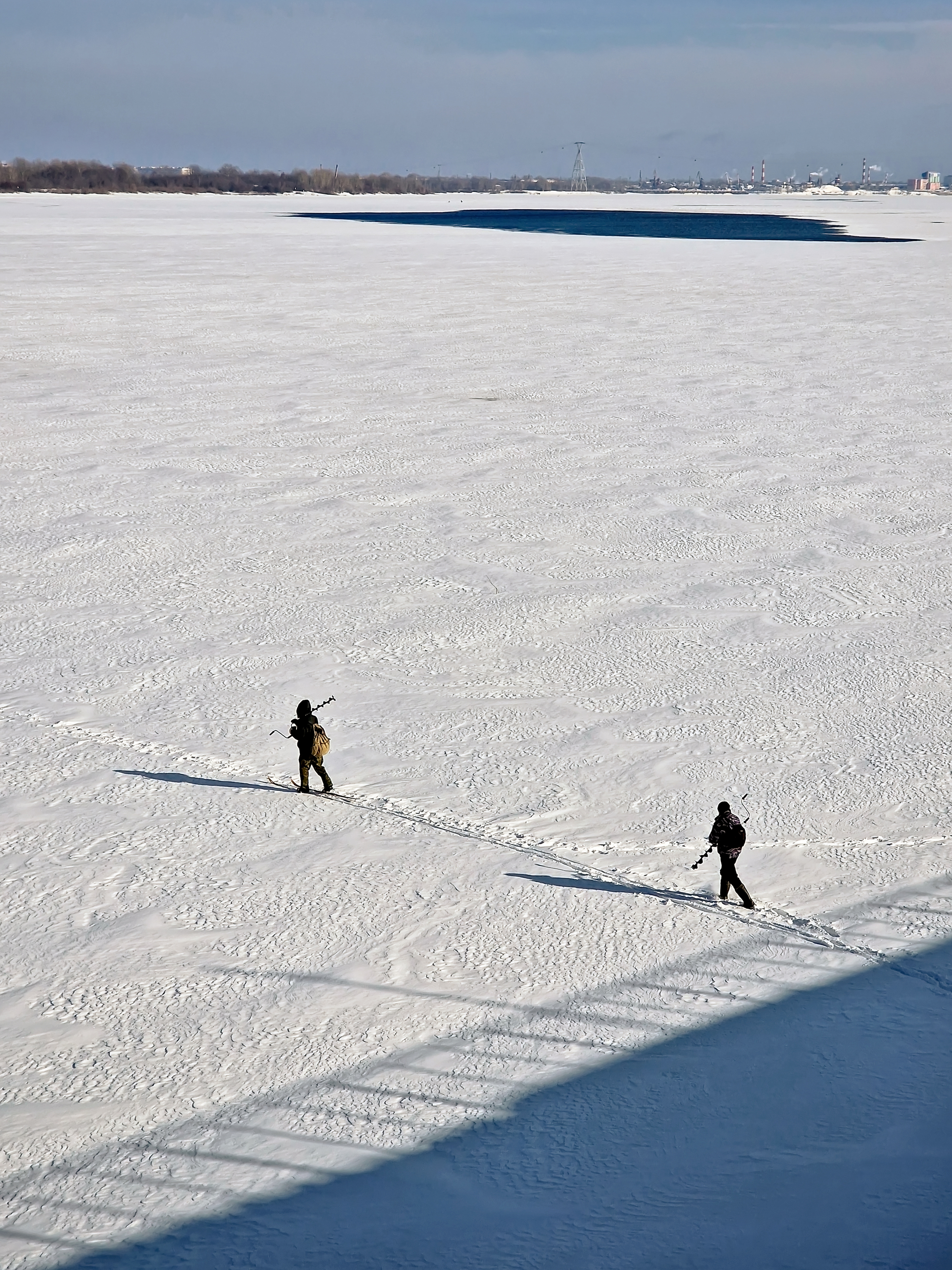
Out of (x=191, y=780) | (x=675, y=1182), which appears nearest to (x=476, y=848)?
(x=191, y=780)

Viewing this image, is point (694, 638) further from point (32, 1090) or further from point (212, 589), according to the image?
point (32, 1090)

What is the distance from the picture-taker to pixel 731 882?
4430 millimetres

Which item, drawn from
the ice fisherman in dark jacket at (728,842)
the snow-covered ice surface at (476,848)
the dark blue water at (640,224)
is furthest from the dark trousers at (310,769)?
the dark blue water at (640,224)

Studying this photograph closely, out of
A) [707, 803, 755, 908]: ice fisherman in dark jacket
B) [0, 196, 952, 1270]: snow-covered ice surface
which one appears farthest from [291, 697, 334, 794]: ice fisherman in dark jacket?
[707, 803, 755, 908]: ice fisherman in dark jacket

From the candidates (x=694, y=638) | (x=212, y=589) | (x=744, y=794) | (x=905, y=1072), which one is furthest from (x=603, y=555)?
(x=905, y=1072)

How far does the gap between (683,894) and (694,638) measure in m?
2.62

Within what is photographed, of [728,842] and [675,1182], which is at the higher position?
[728,842]

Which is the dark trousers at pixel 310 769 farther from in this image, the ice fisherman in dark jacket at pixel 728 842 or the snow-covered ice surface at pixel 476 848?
the ice fisherman in dark jacket at pixel 728 842

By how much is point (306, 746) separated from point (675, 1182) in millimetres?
2385

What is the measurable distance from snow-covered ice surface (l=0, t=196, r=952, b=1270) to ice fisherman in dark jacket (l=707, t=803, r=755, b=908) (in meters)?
0.13

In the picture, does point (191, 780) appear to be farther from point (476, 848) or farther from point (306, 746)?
point (476, 848)

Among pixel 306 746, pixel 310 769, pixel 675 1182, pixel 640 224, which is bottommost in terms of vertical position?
pixel 675 1182

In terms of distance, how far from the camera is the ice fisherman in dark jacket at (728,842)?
432 centimetres

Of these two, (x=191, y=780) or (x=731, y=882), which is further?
(x=191, y=780)
